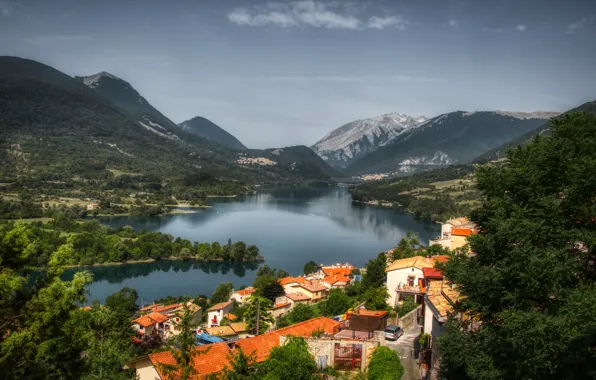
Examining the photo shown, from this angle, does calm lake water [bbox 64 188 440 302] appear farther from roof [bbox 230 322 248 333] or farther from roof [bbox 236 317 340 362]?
roof [bbox 236 317 340 362]

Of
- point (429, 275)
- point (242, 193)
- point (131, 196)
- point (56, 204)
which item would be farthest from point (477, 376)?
point (242, 193)

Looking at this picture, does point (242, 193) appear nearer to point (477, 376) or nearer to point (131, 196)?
point (131, 196)

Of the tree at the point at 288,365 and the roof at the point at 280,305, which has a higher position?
the tree at the point at 288,365

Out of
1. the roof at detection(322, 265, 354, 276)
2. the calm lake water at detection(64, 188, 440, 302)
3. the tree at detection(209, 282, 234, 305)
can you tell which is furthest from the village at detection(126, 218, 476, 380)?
the calm lake water at detection(64, 188, 440, 302)

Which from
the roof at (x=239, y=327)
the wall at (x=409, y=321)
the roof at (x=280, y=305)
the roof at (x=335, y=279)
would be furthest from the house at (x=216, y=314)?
the wall at (x=409, y=321)

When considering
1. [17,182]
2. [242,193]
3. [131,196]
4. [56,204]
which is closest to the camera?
[56,204]

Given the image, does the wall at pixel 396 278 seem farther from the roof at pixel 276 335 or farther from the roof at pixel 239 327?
the roof at pixel 239 327

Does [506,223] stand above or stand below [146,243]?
above

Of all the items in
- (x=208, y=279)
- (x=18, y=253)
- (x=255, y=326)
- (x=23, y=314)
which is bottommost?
(x=208, y=279)
